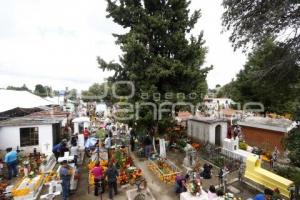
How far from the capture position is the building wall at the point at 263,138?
1648 centimetres

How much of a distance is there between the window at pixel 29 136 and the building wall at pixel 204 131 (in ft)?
44.7

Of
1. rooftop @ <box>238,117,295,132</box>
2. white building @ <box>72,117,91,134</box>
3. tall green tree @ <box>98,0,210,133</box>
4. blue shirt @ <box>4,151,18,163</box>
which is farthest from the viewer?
white building @ <box>72,117,91,134</box>

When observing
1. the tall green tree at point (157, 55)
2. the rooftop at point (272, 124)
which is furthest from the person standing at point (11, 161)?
the rooftop at point (272, 124)

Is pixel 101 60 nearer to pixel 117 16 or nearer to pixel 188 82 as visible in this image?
pixel 117 16

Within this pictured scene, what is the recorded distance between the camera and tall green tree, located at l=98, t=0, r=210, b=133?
13.3 meters

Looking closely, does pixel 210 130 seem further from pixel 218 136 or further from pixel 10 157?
pixel 10 157

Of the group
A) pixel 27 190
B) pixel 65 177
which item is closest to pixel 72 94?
pixel 27 190

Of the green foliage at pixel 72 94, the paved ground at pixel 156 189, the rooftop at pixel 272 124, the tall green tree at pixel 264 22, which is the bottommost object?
the paved ground at pixel 156 189

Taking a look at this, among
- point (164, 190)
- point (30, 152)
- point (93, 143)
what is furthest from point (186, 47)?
point (30, 152)

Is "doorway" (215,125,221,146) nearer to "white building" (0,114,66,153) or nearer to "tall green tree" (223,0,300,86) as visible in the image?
"tall green tree" (223,0,300,86)

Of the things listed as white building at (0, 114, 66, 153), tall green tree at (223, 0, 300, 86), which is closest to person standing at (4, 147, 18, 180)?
white building at (0, 114, 66, 153)

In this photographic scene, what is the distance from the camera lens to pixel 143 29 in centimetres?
1347

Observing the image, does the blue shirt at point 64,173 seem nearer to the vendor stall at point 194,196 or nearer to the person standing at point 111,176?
the person standing at point 111,176

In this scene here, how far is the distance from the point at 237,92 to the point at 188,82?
46.0 ft
